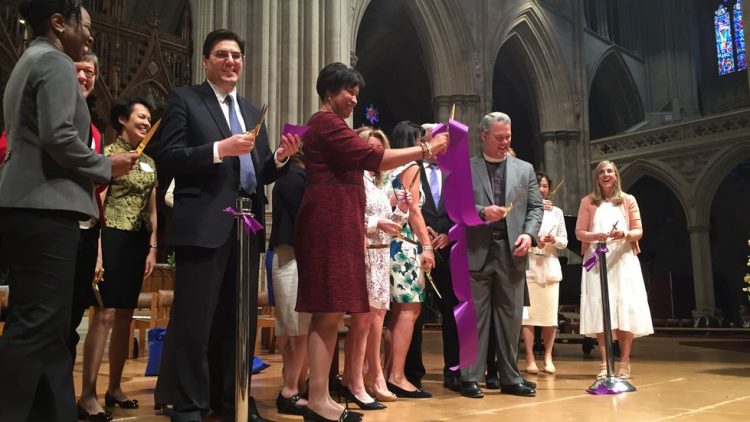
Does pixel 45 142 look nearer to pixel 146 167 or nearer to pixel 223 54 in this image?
pixel 223 54

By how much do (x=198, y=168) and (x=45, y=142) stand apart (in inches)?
25.3

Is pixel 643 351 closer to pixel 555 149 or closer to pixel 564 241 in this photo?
pixel 564 241

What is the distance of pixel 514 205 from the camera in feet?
12.8

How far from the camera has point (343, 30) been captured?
10.4 meters

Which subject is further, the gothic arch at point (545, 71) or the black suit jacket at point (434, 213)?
the gothic arch at point (545, 71)

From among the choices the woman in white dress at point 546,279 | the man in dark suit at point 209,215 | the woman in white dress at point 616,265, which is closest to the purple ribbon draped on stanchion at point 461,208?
the man in dark suit at point 209,215

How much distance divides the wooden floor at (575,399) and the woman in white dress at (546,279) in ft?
1.19

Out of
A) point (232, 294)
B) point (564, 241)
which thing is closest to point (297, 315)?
point (232, 294)

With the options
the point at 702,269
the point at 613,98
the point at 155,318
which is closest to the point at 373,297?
the point at 155,318

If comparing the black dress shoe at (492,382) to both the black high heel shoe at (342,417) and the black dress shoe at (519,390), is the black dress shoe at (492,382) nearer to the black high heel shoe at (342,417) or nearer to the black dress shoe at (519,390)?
the black dress shoe at (519,390)

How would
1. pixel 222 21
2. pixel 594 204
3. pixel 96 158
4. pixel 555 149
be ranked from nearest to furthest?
pixel 96 158
pixel 594 204
pixel 222 21
pixel 555 149

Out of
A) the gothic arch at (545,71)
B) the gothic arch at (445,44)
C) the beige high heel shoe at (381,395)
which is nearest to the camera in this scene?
the beige high heel shoe at (381,395)

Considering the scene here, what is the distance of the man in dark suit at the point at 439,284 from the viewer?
13.2ft

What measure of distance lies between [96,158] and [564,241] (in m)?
3.97
